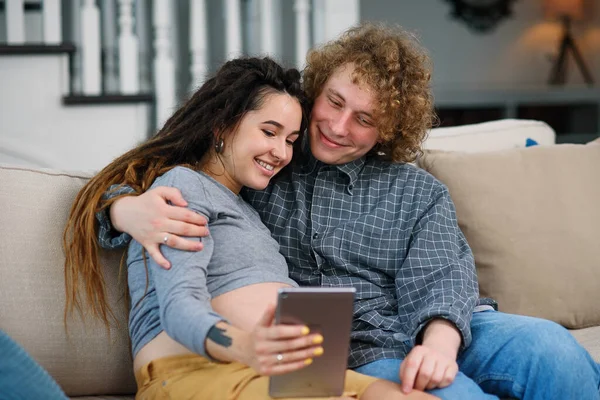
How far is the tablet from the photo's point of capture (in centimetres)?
108

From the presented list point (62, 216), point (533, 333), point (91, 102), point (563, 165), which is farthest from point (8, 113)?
point (533, 333)

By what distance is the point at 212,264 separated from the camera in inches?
56.1

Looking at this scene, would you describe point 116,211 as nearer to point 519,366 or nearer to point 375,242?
point 375,242

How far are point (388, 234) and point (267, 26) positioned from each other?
4.92ft

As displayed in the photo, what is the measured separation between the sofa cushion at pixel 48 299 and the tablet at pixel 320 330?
50 cm

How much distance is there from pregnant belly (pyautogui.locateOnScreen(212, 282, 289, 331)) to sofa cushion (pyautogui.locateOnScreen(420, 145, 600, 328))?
64 cm

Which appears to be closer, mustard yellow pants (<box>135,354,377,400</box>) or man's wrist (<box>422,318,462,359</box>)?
mustard yellow pants (<box>135,354,377,400</box>)

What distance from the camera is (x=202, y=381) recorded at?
1.28m

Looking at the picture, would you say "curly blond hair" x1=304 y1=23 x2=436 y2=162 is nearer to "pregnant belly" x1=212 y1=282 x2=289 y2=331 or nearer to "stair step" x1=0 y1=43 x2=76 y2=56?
"pregnant belly" x1=212 y1=282 x2=289 y2=331

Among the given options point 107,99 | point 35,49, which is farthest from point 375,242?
point 35,49

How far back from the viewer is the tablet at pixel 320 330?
1.08 meters

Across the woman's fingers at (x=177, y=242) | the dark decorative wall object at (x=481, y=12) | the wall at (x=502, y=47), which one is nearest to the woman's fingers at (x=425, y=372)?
the woman's fingers at (x=177, y=242)

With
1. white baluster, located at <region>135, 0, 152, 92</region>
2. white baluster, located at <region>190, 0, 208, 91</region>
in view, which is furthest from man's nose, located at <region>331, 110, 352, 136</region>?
white baluster, located at <region>135, 0, 152, 92</region>

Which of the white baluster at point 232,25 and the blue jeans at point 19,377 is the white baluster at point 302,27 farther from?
the blue jeans at point 19,377
